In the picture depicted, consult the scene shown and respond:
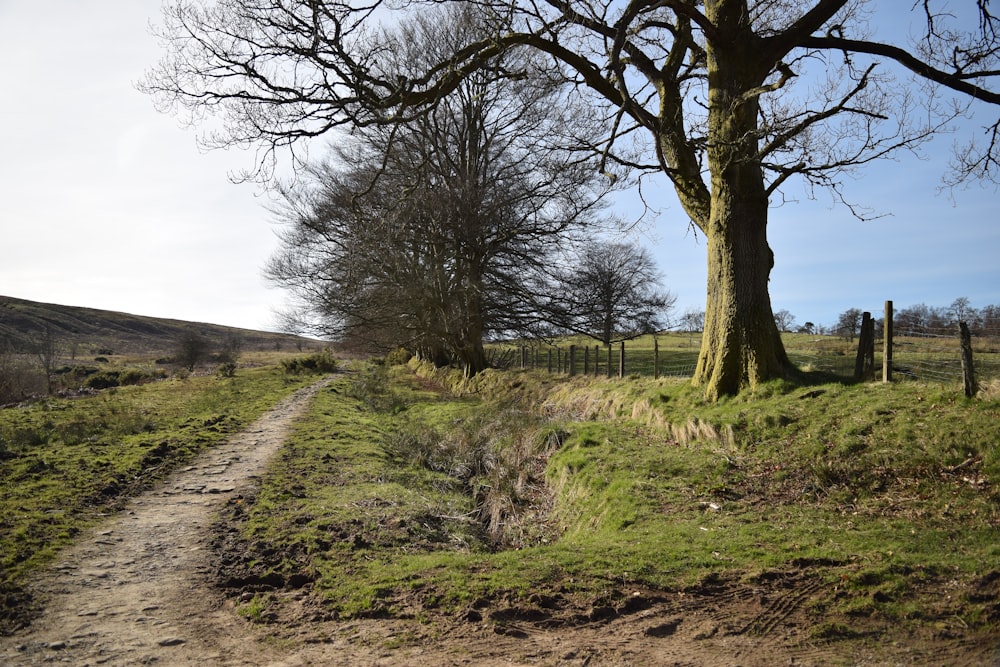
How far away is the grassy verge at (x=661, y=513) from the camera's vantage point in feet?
16.1

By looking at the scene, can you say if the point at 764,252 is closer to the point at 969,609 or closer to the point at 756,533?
the point at 756,533

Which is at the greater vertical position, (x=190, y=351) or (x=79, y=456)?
(x=190, y=351)

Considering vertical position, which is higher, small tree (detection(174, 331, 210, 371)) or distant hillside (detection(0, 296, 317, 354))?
distant hillside (detection(0, 296, 317, 354))

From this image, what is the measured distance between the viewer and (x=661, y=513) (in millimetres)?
7273

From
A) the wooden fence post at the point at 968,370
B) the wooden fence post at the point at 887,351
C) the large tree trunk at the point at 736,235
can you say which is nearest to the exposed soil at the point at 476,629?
the wooden fence post at the point at 968,370

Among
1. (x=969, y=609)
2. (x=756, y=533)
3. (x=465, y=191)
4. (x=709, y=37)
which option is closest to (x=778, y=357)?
(x=756, y=533)

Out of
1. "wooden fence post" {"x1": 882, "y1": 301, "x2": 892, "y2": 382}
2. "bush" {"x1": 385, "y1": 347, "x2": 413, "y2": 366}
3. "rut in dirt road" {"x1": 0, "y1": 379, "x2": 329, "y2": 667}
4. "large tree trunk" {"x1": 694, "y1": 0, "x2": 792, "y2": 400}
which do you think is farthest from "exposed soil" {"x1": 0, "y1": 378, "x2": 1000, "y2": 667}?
"bush" {"x1": 385, "y1": 347, "x2": 413, "y2": 366}

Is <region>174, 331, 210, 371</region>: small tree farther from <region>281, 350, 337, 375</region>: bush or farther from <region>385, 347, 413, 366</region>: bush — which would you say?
<region>385, 347, 413, 366</region>: bush

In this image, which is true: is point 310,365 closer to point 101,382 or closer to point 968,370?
point 101,382

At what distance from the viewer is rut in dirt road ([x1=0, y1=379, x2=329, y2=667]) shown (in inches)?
164

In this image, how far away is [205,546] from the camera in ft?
20.7

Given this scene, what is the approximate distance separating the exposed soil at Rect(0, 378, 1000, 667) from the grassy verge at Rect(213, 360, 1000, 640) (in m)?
0.08

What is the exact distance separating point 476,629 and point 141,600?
2.74 m

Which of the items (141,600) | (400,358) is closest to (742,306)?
(141,600)
